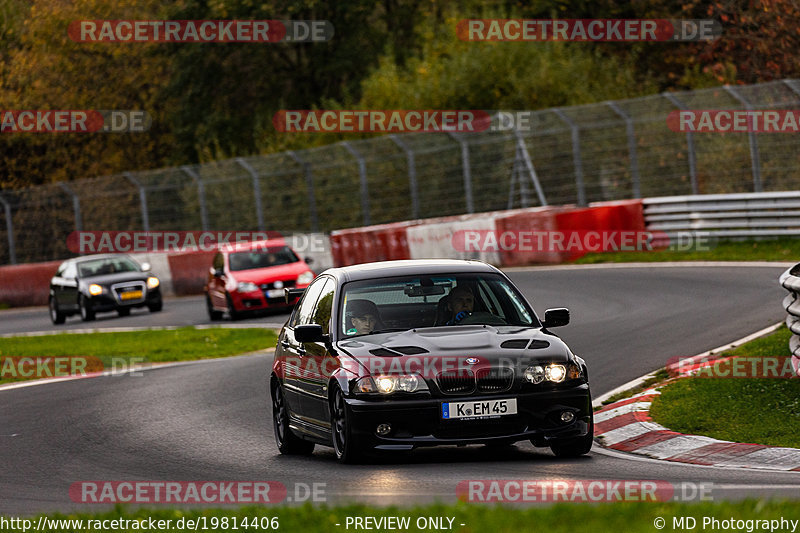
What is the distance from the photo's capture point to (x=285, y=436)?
1130 cm

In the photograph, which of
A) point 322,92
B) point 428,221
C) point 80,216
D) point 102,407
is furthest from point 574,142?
point 322,92

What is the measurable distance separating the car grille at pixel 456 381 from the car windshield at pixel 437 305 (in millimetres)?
931

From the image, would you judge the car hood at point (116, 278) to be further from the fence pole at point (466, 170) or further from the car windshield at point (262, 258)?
the fence pole at point (466, 170)

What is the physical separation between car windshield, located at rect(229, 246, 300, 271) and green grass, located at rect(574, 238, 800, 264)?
231 inches

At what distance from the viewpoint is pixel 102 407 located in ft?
49.9

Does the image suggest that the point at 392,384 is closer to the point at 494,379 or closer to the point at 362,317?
the point at 494,379

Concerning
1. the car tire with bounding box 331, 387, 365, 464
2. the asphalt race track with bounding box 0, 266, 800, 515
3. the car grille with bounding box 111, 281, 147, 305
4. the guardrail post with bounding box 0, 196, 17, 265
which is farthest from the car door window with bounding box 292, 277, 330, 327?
the guardrail post with bounding box 0, 196, 17, 265

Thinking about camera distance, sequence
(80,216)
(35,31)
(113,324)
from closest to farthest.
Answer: (113,324) < (80,216) < (35,31)

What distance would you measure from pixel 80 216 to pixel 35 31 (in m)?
17.1

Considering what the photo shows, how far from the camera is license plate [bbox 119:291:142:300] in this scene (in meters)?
30.2

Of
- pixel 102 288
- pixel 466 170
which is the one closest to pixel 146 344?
pixel 102 288

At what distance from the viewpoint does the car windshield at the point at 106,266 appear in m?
31.0

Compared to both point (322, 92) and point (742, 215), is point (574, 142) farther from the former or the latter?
point (322, 92)

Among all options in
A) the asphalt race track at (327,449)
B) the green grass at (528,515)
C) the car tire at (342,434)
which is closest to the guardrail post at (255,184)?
the asphalt race track at (327,449)
